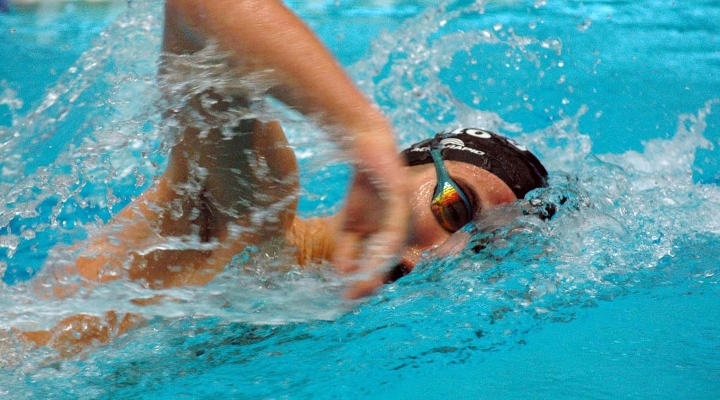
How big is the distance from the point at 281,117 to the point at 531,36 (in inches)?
125

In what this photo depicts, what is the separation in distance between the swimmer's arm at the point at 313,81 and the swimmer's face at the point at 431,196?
1.84 feet

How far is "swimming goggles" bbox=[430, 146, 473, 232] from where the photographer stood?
168cm

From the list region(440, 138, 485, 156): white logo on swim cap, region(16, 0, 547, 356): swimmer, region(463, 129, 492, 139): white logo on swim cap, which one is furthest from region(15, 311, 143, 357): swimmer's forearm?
region(463, 129, 492, 139): white logo on swim cap

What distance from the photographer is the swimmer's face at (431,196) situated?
167cm

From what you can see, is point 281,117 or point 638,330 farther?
point 638,330

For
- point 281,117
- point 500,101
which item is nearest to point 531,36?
point 500,101

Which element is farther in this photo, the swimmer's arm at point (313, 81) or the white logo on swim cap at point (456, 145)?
the white logo on swim cap at point (456, 145)

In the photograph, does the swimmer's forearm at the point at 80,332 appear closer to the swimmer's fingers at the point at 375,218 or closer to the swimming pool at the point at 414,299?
the swimming pool at the point at 414,299

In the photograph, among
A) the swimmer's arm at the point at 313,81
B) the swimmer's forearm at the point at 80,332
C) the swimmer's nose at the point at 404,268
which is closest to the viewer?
the swimmer's arm at the point at 313,81

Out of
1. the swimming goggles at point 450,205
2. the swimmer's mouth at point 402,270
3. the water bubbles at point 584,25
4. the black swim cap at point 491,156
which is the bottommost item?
the swimmer's mouth at point 402,270

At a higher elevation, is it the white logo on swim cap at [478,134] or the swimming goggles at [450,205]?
the white logo on swim cap at [478,134]

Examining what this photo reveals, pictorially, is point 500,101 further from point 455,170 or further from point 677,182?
point 455,170

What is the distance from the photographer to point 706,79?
3.63 meters

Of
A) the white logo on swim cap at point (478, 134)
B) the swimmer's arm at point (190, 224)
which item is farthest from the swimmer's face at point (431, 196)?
the swimmer's arm at point (190, 224)
